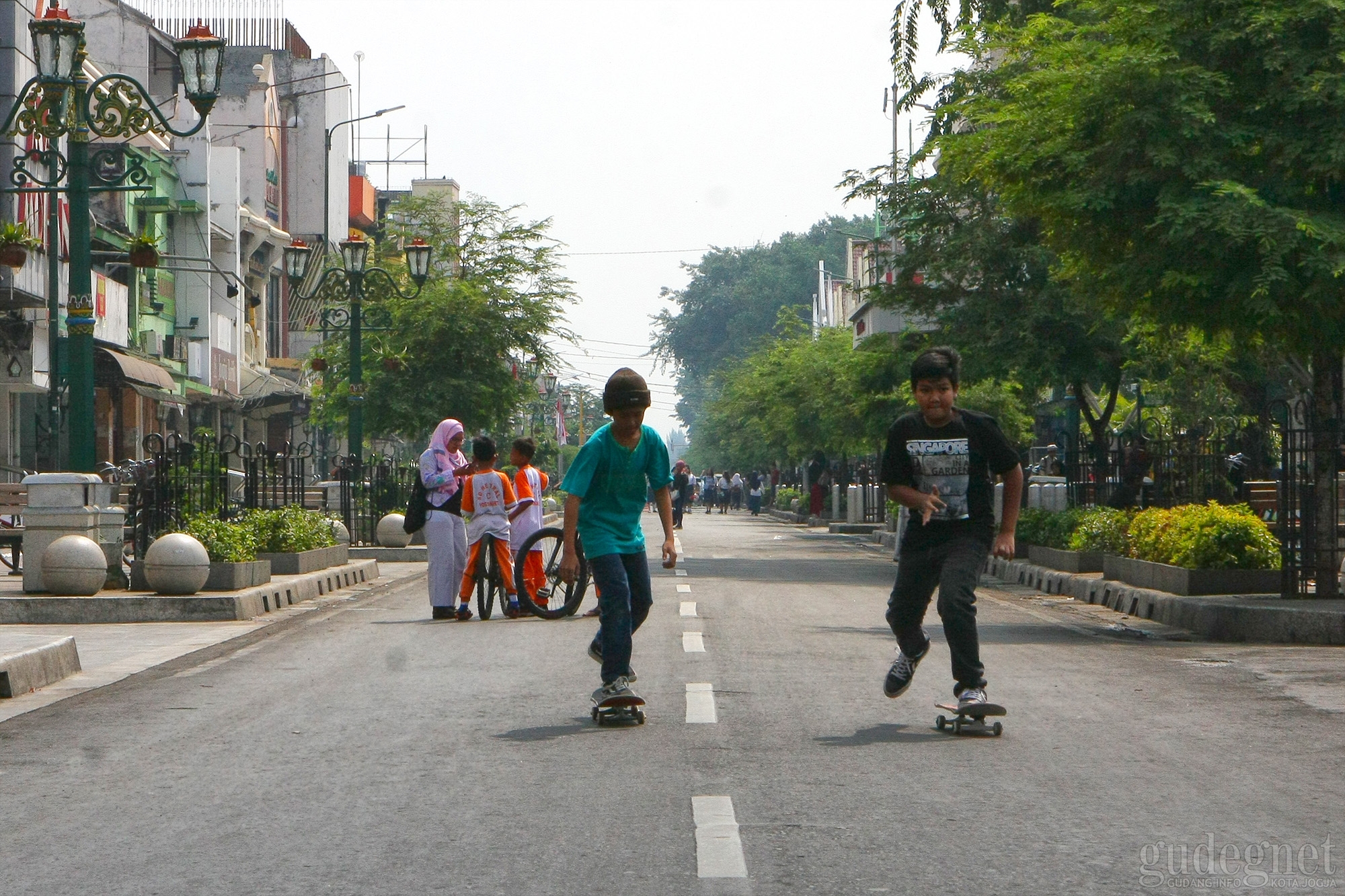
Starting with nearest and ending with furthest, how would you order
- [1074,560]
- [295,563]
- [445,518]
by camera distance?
[445,518], [295,563], [1074,560]

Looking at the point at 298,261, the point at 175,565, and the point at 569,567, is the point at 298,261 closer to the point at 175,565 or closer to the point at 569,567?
the point at 175,565

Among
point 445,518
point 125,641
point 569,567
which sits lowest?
point 125,641

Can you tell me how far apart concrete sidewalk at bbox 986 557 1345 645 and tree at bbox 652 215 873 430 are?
97173 mm

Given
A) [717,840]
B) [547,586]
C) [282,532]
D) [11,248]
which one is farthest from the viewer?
[11,248]

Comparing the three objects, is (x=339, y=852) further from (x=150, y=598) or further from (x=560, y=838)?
(x=150, y=598)

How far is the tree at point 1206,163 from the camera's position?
13.7 m

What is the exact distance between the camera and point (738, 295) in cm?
11706

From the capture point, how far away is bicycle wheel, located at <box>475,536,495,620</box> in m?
15.0

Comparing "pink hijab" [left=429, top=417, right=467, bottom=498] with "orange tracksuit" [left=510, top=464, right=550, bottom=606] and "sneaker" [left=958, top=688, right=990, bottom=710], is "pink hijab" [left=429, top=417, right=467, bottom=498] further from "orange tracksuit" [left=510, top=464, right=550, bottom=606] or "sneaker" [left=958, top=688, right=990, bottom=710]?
"sneaker" [left=958, top=688, right=990, bottom=710]

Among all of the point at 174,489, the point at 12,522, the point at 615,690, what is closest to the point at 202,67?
the point at 174,489

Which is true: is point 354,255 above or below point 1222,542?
above

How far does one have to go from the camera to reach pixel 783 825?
5797 millimetres

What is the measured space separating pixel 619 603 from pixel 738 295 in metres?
109

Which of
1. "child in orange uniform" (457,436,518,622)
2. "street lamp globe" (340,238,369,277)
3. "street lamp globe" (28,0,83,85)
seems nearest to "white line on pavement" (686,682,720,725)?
"child in orange uniform" (457,436,518,622)
